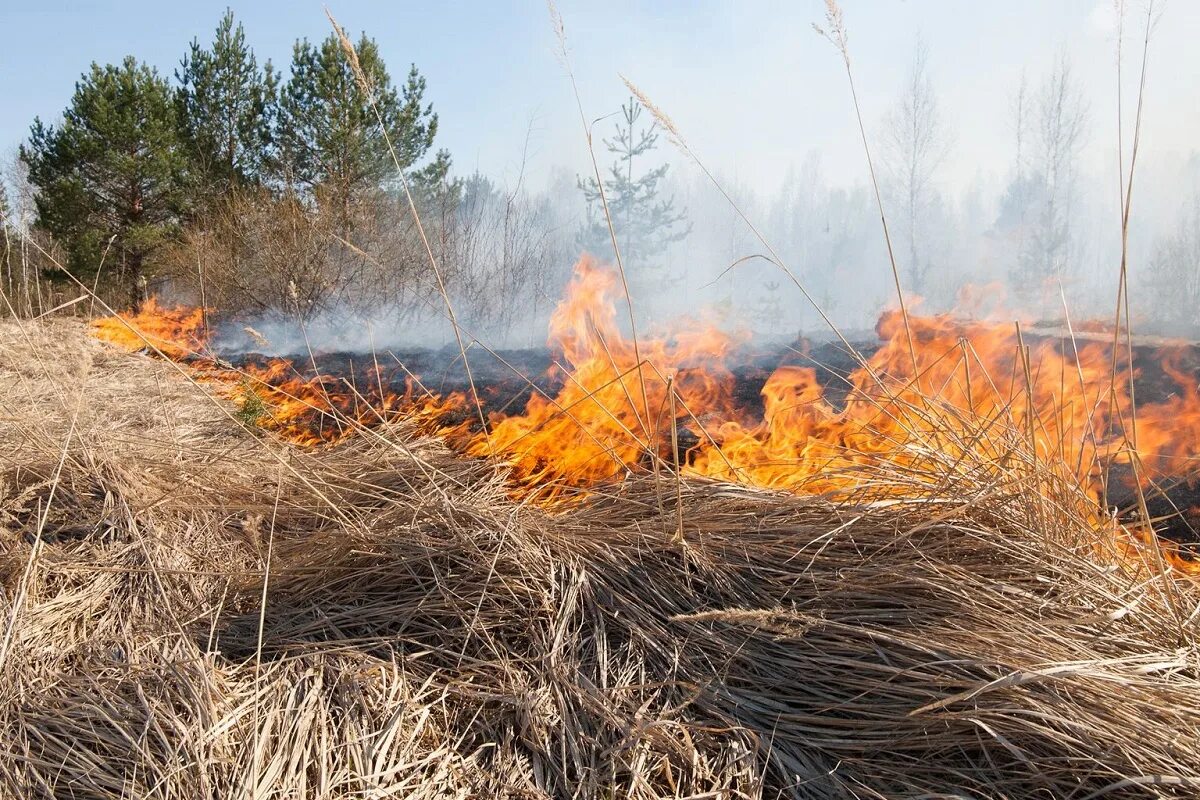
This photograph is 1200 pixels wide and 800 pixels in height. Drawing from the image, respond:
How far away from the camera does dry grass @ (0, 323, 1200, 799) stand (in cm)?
129

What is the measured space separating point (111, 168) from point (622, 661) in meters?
19.4

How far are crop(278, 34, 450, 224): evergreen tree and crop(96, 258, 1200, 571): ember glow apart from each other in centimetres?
1049

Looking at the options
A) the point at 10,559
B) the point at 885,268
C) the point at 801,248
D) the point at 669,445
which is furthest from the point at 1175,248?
the point at 10,559

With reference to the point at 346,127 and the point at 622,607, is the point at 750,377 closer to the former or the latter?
the point at 622,607

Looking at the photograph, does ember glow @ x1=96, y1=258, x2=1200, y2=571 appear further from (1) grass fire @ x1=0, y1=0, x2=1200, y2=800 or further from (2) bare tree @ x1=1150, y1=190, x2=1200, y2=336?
(2) bare tree @ x1=1150, y1=190, x2=1200, y2=336

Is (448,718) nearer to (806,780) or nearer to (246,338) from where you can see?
(806,780)

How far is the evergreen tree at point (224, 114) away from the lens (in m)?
18.1

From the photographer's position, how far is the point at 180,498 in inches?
102

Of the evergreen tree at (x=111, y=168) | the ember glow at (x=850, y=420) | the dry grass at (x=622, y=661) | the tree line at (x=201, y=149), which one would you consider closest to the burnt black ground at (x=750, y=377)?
the ember glow at (x=850, y=420)

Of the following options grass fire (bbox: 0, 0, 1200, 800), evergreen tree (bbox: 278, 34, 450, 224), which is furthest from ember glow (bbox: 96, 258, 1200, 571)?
evergreen tree (bbox: 278, 34, 450, 224)

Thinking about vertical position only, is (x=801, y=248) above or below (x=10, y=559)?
above

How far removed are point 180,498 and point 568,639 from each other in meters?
1.74

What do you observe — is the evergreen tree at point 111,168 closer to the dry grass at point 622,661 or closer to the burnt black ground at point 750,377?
the burnt black ground at point 750,377

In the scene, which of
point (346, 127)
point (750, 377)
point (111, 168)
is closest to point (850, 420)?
point (750, 377)
